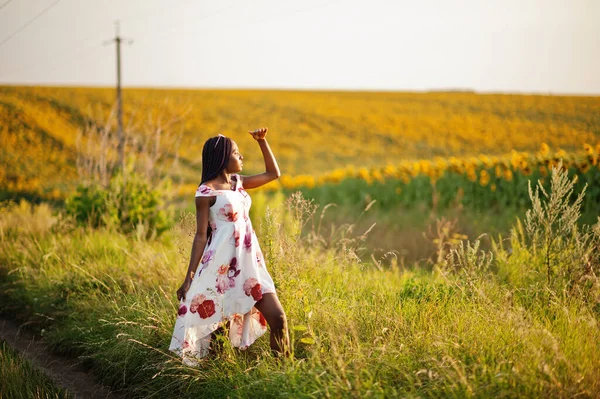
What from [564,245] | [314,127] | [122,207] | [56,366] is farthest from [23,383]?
[314,127]

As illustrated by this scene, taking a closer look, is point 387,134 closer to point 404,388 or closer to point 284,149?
point 284,149

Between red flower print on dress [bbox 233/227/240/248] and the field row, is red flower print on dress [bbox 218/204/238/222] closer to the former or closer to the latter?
red flower print on dress [bbox 233/227/240/248]

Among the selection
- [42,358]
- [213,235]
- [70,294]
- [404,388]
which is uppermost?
[213,235]

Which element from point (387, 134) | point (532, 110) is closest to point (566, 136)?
point (532, 110)

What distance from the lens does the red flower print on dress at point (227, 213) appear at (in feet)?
12.5

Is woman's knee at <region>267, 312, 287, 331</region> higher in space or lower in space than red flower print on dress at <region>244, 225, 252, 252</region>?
lower

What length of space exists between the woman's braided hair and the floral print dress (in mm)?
119

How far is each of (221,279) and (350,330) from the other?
3.24 ft

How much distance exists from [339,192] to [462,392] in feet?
40.4

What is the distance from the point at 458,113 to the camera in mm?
38000

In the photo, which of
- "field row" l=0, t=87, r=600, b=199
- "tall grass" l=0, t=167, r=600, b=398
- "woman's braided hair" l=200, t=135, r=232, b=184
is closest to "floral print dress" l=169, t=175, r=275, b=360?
"woman's braided hair" l=200, t=135, r=232, b=184

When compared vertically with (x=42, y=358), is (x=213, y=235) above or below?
above

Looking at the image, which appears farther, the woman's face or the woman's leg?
the woman's face

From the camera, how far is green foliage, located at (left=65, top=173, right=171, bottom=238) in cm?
840
